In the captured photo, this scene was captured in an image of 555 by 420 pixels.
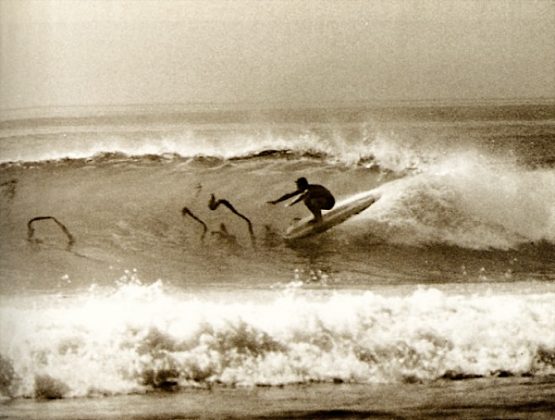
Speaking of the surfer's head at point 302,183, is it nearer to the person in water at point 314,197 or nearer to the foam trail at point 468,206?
the person in water at point 314,197

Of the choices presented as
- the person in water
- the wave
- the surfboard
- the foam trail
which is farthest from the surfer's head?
the wave

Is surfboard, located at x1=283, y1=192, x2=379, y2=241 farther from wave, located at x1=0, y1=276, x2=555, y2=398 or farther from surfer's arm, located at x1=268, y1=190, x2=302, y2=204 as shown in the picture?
wave, located at x1=0, y1=276, x2=555, y2=398

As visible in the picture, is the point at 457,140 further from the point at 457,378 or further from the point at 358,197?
the point at 457,378

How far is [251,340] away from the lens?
243 centimetres

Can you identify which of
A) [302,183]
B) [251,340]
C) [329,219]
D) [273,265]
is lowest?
[251,340]

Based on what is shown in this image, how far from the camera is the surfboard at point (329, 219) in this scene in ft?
8.28

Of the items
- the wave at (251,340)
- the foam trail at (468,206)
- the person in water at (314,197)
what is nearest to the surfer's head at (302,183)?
the person in water at (314,197)

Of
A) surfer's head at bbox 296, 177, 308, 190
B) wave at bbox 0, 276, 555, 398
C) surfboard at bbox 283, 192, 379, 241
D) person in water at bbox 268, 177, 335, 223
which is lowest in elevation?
wave at bbox 0, 276, 555, 398

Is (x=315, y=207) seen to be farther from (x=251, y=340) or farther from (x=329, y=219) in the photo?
(x=251, y=340)

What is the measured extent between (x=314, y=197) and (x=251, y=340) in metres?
0.52

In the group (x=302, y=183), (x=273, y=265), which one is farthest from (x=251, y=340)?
(x=302, y=183)

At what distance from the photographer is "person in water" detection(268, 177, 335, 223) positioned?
8.25 feet

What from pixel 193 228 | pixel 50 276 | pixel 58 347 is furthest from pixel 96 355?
pixel 193 228

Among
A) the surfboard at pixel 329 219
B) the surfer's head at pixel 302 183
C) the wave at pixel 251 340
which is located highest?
the surfer's head at pixel 302 183
